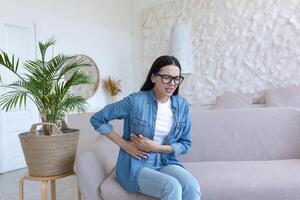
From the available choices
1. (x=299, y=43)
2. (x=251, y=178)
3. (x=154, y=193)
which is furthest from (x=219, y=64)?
(x=154, y=193)

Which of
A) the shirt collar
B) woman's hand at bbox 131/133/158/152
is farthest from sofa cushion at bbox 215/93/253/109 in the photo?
woman's hand at bbox 131/133/158/152

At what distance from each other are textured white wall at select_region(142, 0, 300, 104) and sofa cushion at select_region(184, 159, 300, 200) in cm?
281

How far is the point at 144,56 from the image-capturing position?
5.89 m

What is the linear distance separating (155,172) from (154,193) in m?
0.11

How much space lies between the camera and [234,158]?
226 cm

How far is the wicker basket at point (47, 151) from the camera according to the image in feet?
6.17

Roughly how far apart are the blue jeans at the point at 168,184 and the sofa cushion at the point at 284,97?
2631 millimetres

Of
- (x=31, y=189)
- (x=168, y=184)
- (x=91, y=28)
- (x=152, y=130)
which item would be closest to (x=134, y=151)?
(x=152, y=130)

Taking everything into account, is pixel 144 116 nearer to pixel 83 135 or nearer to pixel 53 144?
pixel 53 144

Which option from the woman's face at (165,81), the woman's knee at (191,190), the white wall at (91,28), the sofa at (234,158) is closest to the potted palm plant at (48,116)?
the sofa at (234,158)

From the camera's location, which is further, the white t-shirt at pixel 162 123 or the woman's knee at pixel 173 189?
the white t-shirt at pixel 162 123

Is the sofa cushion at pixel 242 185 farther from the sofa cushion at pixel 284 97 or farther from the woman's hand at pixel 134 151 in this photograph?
the sofa cushion at pixel 284 97

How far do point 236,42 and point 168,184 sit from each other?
373 centimetres

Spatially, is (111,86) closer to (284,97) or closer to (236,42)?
(236,42)
